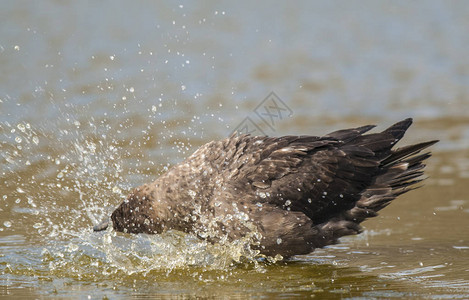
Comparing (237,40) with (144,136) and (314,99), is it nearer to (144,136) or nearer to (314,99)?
(314,99)

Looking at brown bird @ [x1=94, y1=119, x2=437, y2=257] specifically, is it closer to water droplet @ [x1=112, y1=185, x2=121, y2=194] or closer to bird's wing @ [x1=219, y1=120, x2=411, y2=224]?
bird's wing @ [x1=219, y1=120, x2=411, y2=224]

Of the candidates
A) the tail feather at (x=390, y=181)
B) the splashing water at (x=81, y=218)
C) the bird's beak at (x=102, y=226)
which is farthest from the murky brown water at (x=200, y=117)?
the tail feather at (x=390, y=181)

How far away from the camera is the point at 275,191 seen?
7.06 meters

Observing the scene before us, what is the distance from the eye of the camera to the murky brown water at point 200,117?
6789 mm

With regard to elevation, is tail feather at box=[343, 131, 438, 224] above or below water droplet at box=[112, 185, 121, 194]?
below

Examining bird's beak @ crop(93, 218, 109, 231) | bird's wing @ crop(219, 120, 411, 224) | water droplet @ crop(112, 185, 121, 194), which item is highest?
water droplet @ crop(112, 185, 121, 194)

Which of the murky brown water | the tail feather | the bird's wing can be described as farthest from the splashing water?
the tail feather

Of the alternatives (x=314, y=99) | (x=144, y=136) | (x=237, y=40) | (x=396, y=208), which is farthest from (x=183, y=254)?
(x=237, y=40)

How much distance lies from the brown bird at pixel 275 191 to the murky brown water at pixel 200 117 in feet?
0.77

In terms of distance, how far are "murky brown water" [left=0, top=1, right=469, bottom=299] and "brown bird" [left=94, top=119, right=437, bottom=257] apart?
234 mm

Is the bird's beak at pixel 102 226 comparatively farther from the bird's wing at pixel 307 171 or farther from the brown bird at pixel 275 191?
the bird's wing at pixel 307 171

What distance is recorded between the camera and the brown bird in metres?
6.98

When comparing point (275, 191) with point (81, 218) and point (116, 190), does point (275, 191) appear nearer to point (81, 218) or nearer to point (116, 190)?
point (116, 190)

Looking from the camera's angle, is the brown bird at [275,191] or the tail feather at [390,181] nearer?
the brown bird at [275,191]
